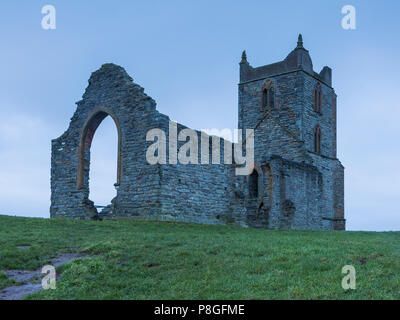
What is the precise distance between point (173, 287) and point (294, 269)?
2158mm

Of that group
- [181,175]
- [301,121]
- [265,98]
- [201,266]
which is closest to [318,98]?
[301,121]

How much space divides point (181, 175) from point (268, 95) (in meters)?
16.1

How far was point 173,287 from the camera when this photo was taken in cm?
789

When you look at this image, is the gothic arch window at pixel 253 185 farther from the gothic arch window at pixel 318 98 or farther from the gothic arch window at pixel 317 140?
the gothic arch window at pixel 318 98

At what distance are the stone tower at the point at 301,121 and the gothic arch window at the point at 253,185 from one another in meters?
0.29

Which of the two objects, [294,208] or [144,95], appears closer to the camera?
[144,95]

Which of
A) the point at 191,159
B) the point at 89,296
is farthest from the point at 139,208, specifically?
the point at 89,296

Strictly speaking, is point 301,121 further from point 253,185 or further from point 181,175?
point 181,175

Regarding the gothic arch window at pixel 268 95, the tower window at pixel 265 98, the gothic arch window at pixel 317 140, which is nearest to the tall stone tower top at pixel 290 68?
the gothic arch window at pixel 268 95

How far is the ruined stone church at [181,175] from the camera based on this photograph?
1858 centimetres

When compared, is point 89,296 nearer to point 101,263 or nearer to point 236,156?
point 101,263

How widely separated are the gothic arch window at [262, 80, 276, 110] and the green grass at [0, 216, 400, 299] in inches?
853

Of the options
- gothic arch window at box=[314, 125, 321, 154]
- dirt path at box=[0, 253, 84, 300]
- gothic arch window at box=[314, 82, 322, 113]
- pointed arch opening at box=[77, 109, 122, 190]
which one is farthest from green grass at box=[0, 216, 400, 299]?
gothic arch window at box=[314, 82, 322, 113]

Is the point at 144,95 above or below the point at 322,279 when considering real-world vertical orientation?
above
